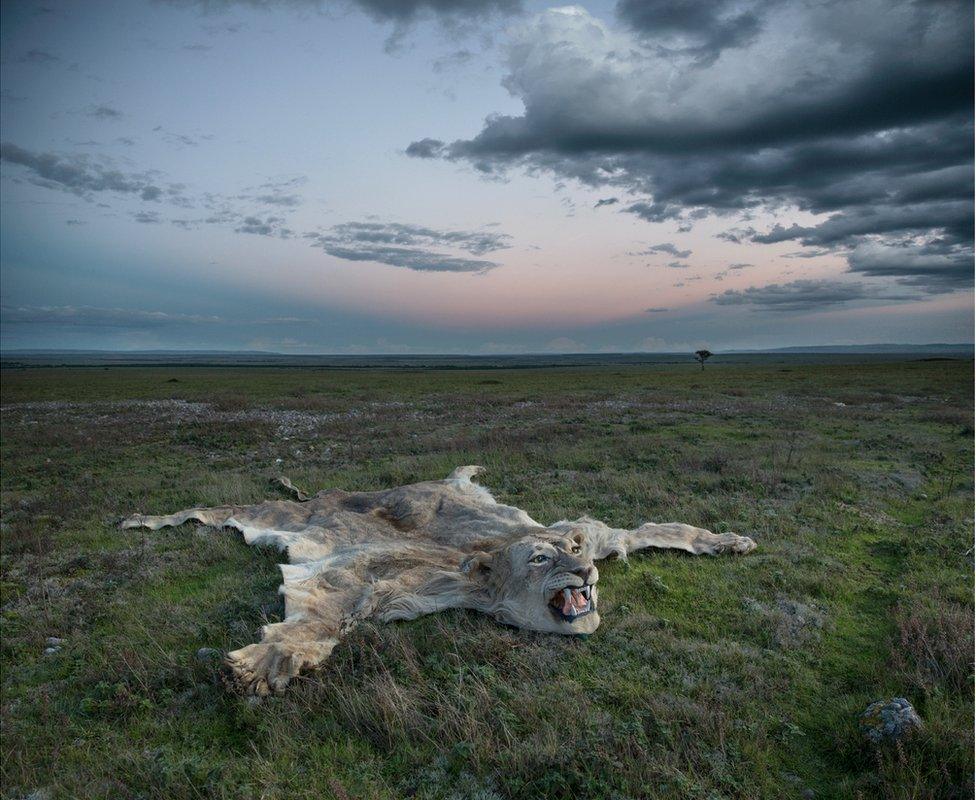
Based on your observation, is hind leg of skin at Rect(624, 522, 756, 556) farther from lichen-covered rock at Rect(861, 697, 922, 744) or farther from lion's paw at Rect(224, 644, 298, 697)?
lion's paw at Rect(224, 644, 298, 697)

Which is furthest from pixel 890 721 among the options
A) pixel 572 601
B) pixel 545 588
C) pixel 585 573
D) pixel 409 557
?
pixel 409 557

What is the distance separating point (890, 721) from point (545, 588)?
3354mm

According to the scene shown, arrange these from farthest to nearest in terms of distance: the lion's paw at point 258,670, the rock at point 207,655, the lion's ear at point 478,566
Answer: the lion's ear at point 478,566 < the rock at point 207,655 < the lion's paw at point 258,670

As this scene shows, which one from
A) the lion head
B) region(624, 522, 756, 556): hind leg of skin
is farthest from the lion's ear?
region(624, 522, 756, 556): hind leg of skin

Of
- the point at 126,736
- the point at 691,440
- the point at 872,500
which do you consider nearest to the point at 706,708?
the point at 126,736

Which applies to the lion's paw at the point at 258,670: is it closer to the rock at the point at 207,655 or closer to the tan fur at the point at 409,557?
the tan fur at the point at 409,557

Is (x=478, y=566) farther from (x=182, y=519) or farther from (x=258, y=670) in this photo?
(x=182, y=519)

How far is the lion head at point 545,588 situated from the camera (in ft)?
21.2

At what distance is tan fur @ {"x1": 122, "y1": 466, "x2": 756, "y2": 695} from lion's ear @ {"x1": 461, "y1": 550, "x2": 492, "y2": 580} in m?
0.01

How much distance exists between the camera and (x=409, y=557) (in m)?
8.52

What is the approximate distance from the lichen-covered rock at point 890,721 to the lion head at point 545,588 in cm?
270

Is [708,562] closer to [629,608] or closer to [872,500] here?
[629,608]

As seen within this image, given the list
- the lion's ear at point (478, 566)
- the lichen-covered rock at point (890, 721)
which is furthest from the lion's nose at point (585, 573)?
the lichen-covered rock at point (890, 721)

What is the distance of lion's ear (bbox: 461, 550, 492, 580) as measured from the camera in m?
7.33
